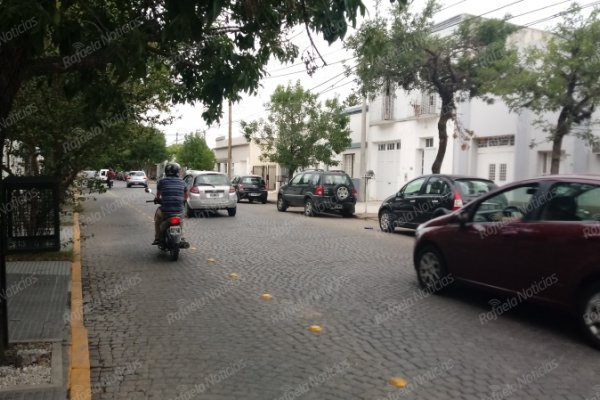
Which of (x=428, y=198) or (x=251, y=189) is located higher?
(x=428, y=198)

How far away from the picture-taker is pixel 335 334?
5570mm

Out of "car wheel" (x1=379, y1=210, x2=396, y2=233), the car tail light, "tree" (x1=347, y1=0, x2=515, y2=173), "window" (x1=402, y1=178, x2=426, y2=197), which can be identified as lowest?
"car wheel" (x1=379, y1=210, x2=396, y2=233)

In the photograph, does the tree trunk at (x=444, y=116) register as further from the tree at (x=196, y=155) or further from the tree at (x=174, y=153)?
the tree at (x=174, y=153)

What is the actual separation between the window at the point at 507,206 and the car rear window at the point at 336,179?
12.7 meters

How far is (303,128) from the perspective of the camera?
29156 mm

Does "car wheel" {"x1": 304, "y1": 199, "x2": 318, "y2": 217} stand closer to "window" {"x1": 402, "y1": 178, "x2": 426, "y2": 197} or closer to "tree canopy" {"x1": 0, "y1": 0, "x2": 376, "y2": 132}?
"window" {"x1": 402, "y1": 178, "x2": 426, "y2": 197}

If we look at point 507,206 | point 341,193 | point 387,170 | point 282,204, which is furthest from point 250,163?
point 507,206

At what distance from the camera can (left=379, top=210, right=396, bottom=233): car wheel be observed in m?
14.6

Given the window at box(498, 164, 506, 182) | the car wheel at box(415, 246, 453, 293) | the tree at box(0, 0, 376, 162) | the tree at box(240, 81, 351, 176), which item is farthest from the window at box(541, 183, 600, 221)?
the tree at box(240, 81, 351, 176)

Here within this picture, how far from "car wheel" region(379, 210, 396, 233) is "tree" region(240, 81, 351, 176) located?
1304 centimetres

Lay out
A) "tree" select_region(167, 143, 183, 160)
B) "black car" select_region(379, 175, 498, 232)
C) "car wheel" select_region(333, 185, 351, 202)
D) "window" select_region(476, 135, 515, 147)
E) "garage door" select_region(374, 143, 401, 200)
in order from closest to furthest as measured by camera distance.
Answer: "black car" select_region(379, 175, 498, 232) < "car wheel" select_region(333, 185, 351, 202) < "window" select_region(476, 135, 515, 147) < "garage door" select_region(374, 143, 401, 200) < "tree" select_region(167, 143, 183, 160)

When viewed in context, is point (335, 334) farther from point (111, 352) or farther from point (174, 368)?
point (111, 352)

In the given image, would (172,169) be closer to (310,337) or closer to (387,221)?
(310,337)

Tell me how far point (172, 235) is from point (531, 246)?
6.15 metres
